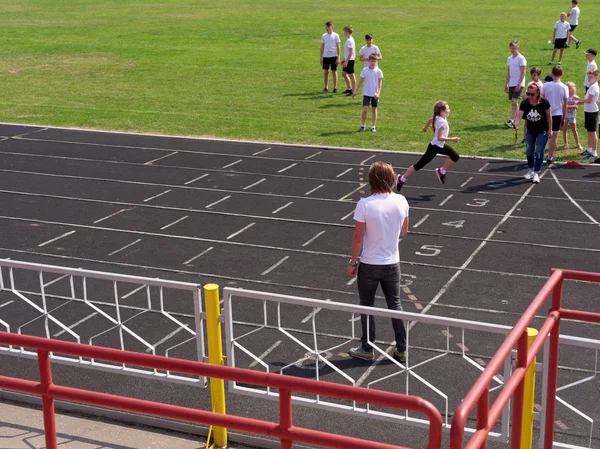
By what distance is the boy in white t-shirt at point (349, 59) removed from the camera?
22.9 m

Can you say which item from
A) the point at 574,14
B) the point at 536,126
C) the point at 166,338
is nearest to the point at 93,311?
the point at 166,338

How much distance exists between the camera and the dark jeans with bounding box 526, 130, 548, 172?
50.0 feet

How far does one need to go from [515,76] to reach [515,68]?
0.62 ft

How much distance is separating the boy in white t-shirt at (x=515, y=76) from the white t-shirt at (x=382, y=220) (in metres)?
12.5

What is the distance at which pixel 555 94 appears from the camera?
16438 mm

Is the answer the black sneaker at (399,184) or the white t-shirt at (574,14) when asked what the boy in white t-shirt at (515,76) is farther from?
the white t-shirt at (574,14)

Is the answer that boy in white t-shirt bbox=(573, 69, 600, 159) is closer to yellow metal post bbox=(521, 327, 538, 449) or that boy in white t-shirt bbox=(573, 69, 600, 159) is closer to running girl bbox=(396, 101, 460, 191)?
running girl bbox=(396, 101, 460, 191)

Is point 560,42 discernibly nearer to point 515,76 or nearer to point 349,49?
point 349,49

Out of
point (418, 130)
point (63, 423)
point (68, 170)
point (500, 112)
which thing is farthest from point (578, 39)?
point (63, 423)

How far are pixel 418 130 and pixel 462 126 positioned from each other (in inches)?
44.3

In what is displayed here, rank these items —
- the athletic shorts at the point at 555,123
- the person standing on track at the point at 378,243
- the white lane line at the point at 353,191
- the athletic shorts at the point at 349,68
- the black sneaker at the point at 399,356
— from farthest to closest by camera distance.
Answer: the athletic shorts at the point at 349,68 < the athletic shorts at the point at 555,123 < the white lane line at the point at 353,191 < the black sneaker at the point at 399,356 < the person standing on track at the point at 378,243

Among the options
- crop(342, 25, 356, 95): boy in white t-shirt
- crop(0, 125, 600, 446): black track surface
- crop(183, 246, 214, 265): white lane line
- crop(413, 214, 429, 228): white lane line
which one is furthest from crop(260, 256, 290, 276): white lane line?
crop(342, 25, 356, 95): boy in white t-shirt

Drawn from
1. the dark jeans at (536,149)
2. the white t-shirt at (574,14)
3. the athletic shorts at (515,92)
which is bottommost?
the dark jeans at (536,149)

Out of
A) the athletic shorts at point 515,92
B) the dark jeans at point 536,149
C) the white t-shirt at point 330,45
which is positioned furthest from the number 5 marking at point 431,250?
the white t-shirt at point 330,45
